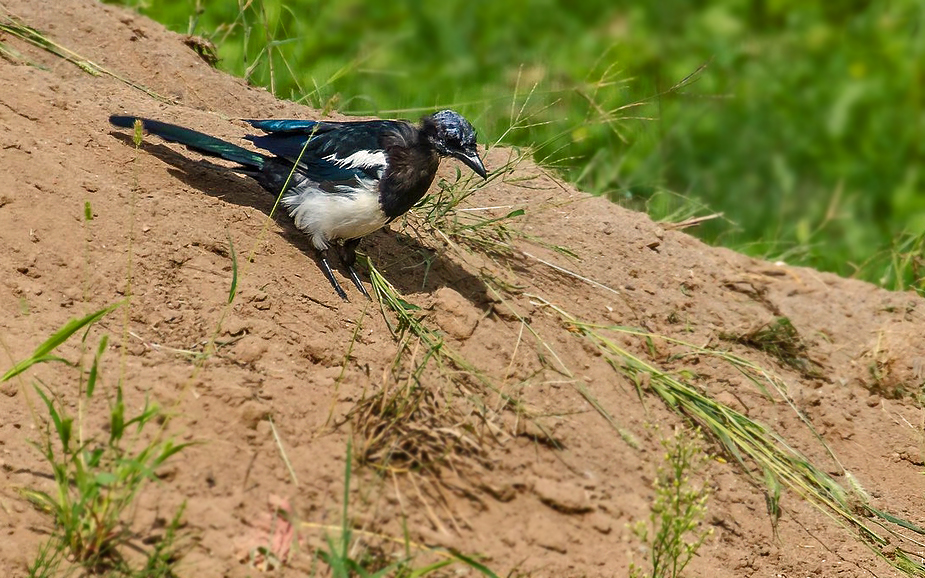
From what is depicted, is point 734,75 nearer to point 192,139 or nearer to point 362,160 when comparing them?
point 362,160

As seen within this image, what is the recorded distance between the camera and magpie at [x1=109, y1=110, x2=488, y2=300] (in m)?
4.38

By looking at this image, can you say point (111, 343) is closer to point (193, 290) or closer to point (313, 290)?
point (193, 290)

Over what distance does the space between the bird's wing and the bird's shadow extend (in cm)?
21

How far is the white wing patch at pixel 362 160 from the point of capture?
4473 mm

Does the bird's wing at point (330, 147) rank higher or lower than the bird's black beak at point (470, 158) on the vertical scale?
lower

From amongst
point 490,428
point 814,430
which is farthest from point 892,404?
point 490,428

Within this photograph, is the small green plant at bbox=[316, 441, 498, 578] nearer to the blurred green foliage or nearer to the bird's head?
the bird's head

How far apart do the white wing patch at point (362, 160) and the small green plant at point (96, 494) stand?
1.70 m

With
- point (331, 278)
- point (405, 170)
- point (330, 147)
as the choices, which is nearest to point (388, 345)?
point (331, 278)

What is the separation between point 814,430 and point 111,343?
7.97ft

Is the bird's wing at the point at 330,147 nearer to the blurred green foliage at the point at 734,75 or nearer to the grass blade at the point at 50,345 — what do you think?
the grass blade at the point at 50,345

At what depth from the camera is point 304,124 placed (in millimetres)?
4641

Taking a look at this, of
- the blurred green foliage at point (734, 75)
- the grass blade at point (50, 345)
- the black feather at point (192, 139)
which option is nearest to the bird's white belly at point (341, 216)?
the black feather at point (192, 139)

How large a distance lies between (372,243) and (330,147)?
416 millimetres
